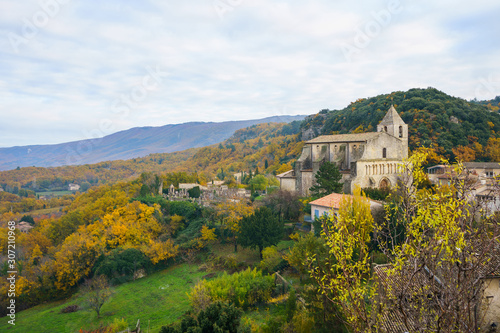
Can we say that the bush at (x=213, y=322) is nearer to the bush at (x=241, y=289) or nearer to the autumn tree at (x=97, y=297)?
the bush at (x=241, y=289)

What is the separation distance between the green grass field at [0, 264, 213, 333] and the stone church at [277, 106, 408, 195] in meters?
18.8

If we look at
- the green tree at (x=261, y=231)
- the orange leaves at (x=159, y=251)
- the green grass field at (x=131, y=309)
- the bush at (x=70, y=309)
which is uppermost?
the green tree at (x=261, y=231)

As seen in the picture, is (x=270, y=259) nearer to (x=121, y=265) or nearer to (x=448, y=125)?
(x=121, y=265)

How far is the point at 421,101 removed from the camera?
58.9 meters

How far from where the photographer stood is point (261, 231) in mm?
26234

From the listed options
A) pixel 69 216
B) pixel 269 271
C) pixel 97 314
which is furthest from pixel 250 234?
pixel 69 216

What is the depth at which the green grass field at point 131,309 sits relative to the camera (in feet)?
66.5

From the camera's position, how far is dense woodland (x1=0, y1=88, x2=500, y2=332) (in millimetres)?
5699

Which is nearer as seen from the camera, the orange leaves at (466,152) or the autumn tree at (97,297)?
the autumn tree at (97,297)

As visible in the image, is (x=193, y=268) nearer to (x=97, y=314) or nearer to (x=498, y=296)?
(x=97, y=314)

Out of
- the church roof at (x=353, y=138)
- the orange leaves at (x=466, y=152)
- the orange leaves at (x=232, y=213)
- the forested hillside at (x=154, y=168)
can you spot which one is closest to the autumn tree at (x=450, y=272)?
the orange leaves at (x=232, y=213)

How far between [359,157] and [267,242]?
15676mm

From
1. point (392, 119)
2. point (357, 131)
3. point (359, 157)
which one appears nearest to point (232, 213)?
point (359, 157)

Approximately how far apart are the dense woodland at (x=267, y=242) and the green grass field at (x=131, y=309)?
161 centimetres
